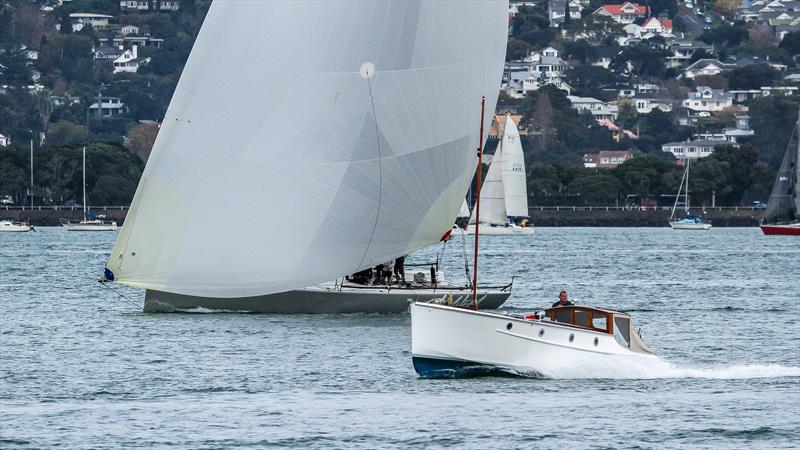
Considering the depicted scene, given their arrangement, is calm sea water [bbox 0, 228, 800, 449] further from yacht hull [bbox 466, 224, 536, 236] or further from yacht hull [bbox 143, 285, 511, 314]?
yacht hull [bbox 466, 224, 536, 236]

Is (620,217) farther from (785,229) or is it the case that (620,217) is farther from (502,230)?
(502,230)

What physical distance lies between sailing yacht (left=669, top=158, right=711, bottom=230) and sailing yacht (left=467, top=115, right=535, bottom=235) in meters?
28.0

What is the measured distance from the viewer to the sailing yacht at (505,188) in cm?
11591

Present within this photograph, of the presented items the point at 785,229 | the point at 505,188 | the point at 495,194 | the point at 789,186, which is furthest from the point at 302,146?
the point at 785,229

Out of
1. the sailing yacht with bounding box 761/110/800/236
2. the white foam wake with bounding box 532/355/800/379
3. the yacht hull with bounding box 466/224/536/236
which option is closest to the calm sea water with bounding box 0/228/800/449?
the white foam wake with bounding box 532/355/800/379

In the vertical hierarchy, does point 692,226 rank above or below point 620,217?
below

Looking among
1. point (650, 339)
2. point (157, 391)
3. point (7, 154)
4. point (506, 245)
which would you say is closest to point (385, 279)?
point (650, 339)

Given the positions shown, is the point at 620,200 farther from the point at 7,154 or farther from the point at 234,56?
the point at 234,56

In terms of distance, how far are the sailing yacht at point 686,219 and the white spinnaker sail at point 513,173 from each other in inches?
1161

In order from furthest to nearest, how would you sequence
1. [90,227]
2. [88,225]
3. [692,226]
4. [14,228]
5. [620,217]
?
1. [620,217]
2. [692,226]
3. [88,225]
4. [90,227]
5. [14,228]

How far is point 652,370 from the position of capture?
34.0 metres

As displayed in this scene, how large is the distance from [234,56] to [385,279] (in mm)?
10393

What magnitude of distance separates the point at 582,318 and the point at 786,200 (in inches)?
3857

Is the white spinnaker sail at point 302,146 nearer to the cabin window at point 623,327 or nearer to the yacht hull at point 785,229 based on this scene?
the cabin window at point 623,327
